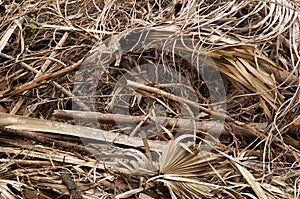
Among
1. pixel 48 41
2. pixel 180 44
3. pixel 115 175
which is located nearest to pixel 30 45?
pixel 48 41

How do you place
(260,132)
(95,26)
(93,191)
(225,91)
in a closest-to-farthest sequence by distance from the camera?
1. (93,191)
2. (260,132)
3. (225,91)
4. (95,26)

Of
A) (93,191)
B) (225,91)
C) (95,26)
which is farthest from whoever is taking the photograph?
(95,26)

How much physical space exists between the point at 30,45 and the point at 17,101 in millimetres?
249

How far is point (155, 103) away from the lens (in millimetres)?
1619

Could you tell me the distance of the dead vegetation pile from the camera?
139 centimetres

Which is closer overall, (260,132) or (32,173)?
(32,173)

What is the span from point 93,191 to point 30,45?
0.66m

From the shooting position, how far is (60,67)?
172cm

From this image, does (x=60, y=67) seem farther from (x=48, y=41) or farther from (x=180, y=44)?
(x=180, y=44)

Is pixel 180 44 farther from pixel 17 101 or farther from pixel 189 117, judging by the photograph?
pixel 17 101

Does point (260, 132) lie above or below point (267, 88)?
below

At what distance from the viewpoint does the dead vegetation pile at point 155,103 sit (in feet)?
4.56

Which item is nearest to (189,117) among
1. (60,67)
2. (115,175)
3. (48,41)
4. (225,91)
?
(225,91)

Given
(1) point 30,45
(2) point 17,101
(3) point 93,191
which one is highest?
(1) point 30,45
